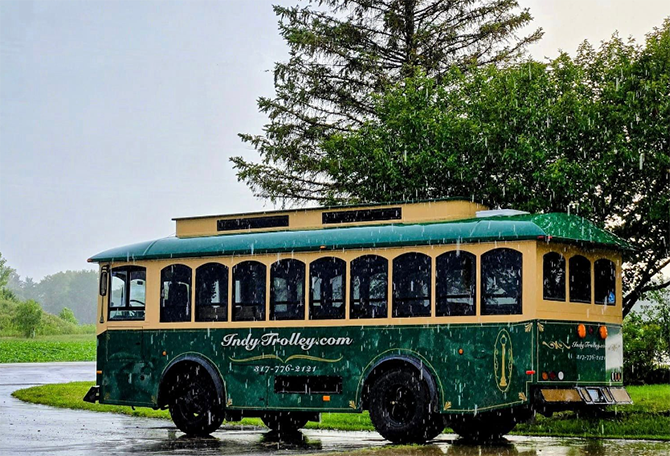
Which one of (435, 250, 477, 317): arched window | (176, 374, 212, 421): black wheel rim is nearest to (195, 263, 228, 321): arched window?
(176, 374, 212, 421): black wheel rim

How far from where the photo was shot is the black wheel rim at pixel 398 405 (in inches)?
585

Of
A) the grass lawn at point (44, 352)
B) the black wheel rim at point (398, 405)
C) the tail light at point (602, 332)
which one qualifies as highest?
the tail light at point (602, 332)

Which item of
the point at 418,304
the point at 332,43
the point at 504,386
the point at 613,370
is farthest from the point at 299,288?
the point at 332,43

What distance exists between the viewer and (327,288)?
1570 centimetres

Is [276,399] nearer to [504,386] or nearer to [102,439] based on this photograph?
[102,439]

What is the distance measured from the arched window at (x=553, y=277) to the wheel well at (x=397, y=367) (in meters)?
1.87

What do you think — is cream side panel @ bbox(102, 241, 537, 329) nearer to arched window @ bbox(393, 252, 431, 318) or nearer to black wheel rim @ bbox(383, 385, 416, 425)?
arched window @ bbox(393, 252, 431, 318)

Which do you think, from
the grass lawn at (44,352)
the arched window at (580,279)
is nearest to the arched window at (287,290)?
the arched window at (580,279)

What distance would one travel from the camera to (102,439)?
15.9 meters

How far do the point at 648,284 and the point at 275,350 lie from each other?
23.4 ft

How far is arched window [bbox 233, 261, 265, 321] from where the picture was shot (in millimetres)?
16391

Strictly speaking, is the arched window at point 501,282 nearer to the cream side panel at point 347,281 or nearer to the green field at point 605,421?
the cream side panel at point 347,281

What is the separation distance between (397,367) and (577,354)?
7.91 feet

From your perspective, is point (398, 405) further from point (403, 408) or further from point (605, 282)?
point (605, 282)
